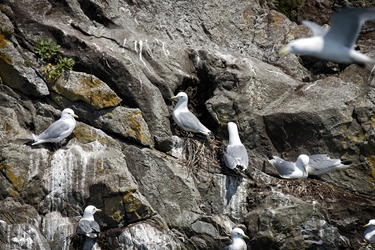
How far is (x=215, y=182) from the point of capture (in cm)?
990

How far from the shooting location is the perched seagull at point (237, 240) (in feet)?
29.7

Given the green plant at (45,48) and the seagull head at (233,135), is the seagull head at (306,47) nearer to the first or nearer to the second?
the seagull head at (233,135)

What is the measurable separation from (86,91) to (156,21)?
2333 millimetres

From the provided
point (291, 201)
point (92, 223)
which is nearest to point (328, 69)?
point (291, 201)

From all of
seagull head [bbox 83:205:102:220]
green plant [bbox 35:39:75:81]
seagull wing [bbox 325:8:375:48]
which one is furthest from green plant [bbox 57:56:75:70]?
seagull wing [bbox 325:8:375:48]

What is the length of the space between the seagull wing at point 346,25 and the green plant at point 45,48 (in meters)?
5.11

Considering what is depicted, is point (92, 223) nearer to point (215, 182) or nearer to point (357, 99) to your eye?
point (215, 182)

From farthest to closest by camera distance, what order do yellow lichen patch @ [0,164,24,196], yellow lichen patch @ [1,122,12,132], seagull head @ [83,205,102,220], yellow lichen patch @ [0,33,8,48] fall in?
yellow lichen patch @ [0,33,8,48] → yellow lichen patch @ [1,122,12,132] → yellow lichen patch @ [0,164,24,196] → seagull head @ [83,205,102,220]

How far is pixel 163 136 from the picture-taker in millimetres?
10023

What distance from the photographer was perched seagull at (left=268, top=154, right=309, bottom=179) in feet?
33.0

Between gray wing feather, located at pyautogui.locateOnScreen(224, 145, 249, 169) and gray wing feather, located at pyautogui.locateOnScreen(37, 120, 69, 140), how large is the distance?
8.05ft

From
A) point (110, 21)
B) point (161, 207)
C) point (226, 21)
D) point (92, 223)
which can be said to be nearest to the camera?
point (92, 223)

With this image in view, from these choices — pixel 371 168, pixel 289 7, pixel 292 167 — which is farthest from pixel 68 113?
pixel 289 7

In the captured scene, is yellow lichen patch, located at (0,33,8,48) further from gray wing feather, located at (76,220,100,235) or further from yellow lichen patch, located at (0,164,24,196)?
gray wing feather, located at (76,220,100,235)
